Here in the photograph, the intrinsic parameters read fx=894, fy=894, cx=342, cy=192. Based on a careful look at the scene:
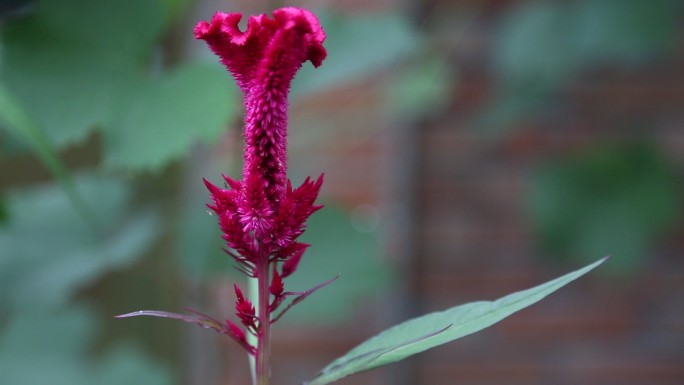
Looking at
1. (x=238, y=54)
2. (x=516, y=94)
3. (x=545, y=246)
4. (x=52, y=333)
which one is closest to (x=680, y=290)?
(x=545, y=246)

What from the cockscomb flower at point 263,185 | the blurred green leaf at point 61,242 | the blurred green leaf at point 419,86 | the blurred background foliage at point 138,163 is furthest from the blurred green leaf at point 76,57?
the blurred green leaf at point 419,86

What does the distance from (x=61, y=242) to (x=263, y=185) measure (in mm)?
453

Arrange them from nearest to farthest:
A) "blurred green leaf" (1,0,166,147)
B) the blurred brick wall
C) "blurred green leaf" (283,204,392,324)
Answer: "blurred green leaf" (1,0,166,147), "blurred green leaf" (283,204,392,324), the blurred brick wall

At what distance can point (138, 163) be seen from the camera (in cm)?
56

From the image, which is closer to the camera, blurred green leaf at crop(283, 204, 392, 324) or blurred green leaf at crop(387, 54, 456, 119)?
blurred green leaf at crop(283, 204, 392, 324)

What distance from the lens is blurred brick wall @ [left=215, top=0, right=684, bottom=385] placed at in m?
1.57

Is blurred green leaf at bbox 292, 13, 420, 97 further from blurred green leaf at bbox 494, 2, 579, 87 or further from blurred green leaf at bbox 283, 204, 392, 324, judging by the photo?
blurred green leaf at bbox 494, 2, 579, 87

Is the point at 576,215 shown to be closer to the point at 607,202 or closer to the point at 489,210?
the point at 607,202

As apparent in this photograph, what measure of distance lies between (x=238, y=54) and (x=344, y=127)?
1.09 m

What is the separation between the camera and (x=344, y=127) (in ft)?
4.65

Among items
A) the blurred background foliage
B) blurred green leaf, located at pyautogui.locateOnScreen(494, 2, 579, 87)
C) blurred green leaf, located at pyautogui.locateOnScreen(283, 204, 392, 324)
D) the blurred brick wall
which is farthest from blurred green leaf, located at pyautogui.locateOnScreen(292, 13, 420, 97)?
the blurred brick wall

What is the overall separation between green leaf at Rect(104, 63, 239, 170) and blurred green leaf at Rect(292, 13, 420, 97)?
151 mm

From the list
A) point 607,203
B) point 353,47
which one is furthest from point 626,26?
point 353,47

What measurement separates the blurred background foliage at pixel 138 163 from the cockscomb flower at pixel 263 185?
14 centimetres
